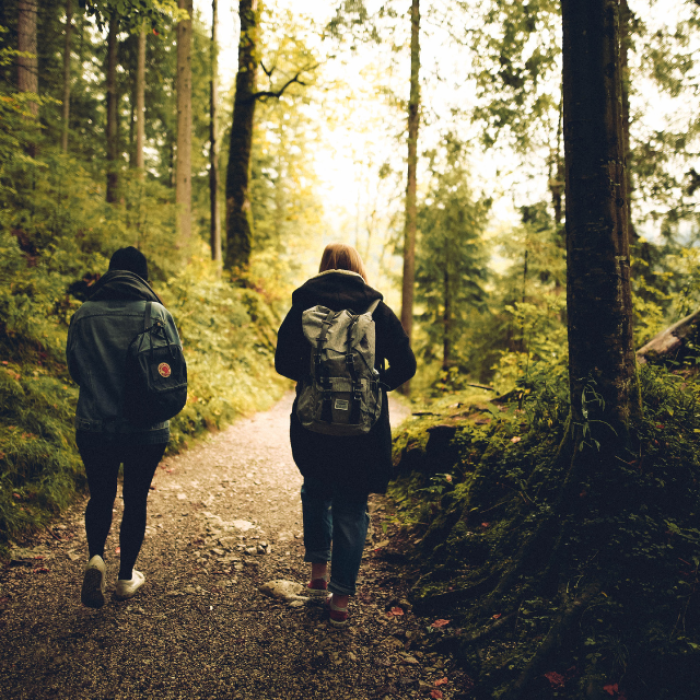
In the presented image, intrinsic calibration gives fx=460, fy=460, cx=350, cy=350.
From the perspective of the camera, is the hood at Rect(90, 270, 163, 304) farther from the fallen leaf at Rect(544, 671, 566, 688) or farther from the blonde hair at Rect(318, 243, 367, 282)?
the fallen leaf at Rect(544, 671, 566, 688)

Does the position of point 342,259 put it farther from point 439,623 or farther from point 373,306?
point 439,623

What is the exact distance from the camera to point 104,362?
2734mm

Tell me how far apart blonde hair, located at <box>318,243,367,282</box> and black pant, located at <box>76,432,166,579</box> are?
1.56 m

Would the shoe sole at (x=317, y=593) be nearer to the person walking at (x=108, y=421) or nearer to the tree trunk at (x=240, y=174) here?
the person walking at (x=108, y=421)

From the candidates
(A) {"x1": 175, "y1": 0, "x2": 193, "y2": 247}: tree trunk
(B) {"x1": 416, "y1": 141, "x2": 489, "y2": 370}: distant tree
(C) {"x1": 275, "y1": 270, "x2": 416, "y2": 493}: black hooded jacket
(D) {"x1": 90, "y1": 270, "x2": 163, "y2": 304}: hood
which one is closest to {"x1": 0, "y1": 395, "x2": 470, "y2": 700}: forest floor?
(C) {"x1": 275, "y1": 270, "x2": 416, "y2": 493}: black hooded jacket

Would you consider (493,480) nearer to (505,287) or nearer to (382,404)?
(382,404)

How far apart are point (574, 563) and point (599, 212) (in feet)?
6.47

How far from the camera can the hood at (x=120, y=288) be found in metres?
2.82

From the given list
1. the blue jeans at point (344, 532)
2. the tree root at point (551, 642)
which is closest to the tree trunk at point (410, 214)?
the blue jeans at point (344, 532)

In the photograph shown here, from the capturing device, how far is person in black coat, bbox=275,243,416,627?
2725mm

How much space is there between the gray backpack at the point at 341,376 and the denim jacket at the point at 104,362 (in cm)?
107

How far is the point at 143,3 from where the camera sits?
3887 mm

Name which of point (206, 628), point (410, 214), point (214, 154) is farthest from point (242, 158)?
point (206, 628)

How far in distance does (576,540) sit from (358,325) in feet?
5.51
